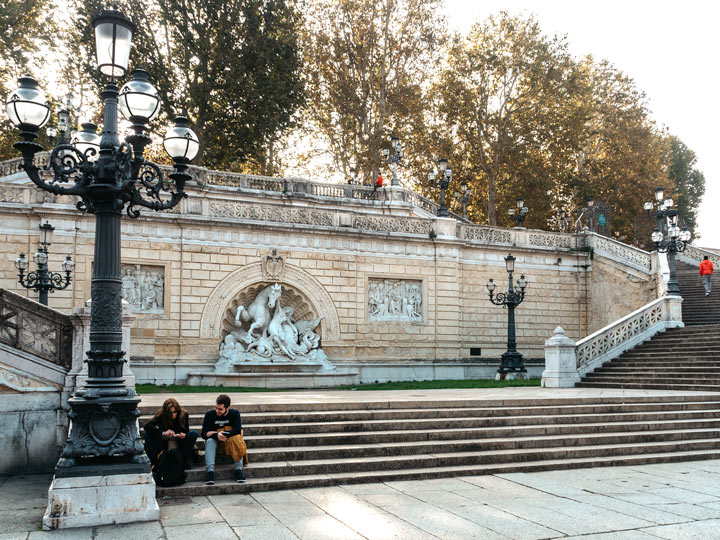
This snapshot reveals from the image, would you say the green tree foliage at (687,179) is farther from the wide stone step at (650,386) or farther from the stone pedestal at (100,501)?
the stone pedestal at (100,501)

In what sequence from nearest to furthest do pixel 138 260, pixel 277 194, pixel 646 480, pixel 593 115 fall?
pixel 646 480
pixel 138 260
pixel 277 194
pixel 593 115

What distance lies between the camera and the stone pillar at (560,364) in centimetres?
1697

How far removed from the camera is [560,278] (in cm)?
2638

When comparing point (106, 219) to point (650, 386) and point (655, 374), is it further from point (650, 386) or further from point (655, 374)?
point (655, 374)

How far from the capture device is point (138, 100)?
6750mm

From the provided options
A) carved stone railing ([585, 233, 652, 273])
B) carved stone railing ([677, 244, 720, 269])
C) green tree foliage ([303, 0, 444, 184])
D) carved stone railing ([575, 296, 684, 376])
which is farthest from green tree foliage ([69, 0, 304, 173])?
carved stone railing ([677, 244, 720, 269])

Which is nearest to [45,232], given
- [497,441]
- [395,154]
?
[497,441]

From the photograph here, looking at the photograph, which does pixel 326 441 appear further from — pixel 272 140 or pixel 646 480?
pixel 272 140

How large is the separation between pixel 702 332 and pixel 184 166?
17129 millimetres

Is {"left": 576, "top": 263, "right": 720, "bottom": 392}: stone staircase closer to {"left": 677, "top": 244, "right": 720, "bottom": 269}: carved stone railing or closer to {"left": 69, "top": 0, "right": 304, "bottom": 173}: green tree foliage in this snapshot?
{"left": 677, "top": 244, "right": 720, "bottom": 269}: carved stone railing

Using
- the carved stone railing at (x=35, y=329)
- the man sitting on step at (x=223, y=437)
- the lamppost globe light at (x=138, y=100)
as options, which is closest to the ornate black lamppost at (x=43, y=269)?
the carved stone railing at (x=35, y=329)

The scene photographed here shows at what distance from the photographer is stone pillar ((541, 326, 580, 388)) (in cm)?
1697

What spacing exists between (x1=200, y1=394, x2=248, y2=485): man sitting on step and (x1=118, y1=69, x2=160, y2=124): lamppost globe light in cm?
339

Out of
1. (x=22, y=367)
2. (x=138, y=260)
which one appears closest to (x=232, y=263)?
(x=138, y=260)
